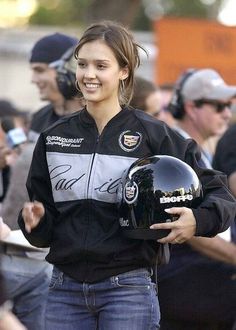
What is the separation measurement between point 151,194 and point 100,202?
0.24 m

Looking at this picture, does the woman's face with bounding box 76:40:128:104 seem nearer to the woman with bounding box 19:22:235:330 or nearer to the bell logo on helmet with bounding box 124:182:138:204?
the woman with bounding box 19:22:235:330

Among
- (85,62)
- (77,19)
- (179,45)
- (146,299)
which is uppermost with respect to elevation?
(85,62)

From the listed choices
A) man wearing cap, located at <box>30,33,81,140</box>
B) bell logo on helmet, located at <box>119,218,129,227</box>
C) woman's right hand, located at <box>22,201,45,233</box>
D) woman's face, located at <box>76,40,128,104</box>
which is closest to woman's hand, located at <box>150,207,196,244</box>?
bell logo on helmet, located at <box>119,218,129,227</box>

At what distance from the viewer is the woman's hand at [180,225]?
4.69 m

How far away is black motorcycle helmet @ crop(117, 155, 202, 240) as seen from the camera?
4738mm

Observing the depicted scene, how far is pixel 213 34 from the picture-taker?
14.2 m

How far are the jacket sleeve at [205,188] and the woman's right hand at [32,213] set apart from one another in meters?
0.61

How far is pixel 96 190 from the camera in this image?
4832 millimetres

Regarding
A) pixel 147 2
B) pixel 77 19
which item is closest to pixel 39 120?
pixel 147 2

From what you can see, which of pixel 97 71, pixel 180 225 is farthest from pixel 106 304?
pixel 97 71

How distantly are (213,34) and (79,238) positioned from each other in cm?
973

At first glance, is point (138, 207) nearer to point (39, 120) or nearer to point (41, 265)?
point (41, 265)

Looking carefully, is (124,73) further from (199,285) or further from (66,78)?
(66,78)

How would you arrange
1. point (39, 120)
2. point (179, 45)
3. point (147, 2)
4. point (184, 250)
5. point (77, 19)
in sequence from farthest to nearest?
1. point (77, 19)
2. point (147, 2)
3. point (179, 45)
4. point (39, 120)
5. point (184, 250)
